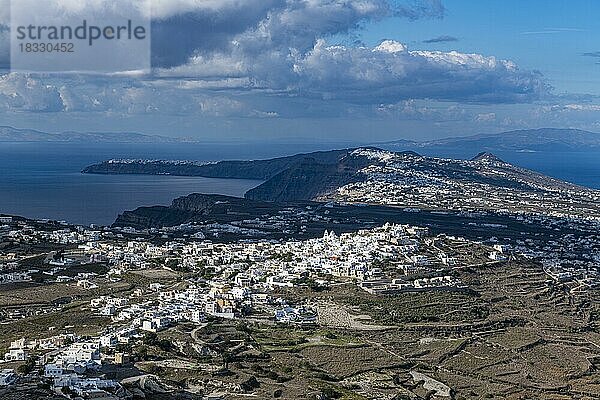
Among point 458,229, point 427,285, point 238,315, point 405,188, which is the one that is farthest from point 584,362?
point 405,188

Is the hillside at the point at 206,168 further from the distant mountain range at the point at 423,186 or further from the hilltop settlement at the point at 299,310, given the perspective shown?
the hilltop settlement at the point at 299,310

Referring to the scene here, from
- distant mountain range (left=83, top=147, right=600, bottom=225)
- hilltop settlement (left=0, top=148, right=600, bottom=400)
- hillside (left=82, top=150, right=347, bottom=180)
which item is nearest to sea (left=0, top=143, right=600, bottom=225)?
hillside (left=82, top=150, right=347, bottom=180)

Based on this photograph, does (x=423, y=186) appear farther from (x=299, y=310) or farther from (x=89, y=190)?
(x=299, y=310)

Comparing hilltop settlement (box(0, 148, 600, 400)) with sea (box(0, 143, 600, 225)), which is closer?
hilltop settlement (box(0, 148, 600, 400))

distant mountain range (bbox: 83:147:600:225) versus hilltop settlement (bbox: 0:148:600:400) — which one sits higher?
distant mountain range (bbox: 83:147:600:225)

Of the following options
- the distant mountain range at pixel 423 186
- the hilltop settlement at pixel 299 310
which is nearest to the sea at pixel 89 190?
the distant mountain range at pixel 423 186

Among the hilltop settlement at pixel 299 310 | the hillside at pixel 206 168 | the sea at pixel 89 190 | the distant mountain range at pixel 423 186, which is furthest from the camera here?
the hillside at pixel 206 168

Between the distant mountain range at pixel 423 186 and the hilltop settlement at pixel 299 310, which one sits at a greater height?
the distant mountain range at pixel 423 186

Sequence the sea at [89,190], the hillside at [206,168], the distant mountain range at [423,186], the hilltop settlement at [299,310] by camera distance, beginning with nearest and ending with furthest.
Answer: the hilltop settlement at [299,310], the distant mountain range at [423,186], the sea at [89,190], the hillside at [206,168]

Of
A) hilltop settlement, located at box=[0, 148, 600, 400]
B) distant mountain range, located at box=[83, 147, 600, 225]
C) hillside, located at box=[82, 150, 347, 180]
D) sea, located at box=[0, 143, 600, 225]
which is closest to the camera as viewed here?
hilltop settlement, located at box=[0, 148, 600, 400]

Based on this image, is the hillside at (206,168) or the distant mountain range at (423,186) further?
the hillside at (206,168)

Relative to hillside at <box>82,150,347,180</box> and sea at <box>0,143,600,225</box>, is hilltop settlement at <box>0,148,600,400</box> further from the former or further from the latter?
hillside at <box>82,150,347,180</box>
